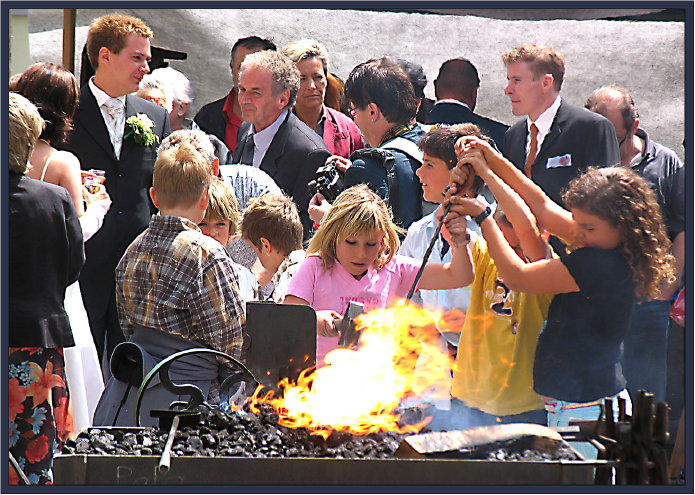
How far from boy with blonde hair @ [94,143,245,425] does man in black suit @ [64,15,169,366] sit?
Answer: 2.32 feet

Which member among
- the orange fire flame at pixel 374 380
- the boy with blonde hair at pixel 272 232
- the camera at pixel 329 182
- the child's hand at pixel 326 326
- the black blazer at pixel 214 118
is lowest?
the orange fire flame at pixel 374 380

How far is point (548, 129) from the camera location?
4008 mm

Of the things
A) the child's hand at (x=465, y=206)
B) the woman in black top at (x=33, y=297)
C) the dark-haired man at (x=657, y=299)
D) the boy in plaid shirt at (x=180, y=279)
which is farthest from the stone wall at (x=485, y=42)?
the woman in black top at (x=33, y=297)

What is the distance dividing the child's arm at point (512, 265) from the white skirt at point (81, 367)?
1596mm

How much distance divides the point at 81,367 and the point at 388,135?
63.7 inches

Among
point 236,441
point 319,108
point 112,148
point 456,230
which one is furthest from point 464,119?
point 236,441

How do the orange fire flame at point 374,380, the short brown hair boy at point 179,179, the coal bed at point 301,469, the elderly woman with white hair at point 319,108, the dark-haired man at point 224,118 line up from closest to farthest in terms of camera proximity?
the coal bed at point 301,469 < the orange fire flame at point 374,380 < the short brown hair boy at point 179,179 < the elderly woman with white hair at point 319,108 < the dark-haired man at point 224,118

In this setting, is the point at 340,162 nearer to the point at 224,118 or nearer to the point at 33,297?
the point at 224,118

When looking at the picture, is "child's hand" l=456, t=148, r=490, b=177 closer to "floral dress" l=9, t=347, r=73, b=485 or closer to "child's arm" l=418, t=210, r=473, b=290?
"child's arm" l=418, t=210, r=473, b=290

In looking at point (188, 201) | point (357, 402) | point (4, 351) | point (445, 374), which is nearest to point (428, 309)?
point (445, 374)

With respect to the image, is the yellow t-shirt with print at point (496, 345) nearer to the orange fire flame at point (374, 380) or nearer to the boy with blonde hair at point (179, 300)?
the orange fire flame at point (374, 380)

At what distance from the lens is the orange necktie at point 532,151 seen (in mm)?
3939

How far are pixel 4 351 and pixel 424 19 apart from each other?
7.18ft

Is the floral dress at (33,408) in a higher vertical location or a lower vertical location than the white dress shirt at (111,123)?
lower
